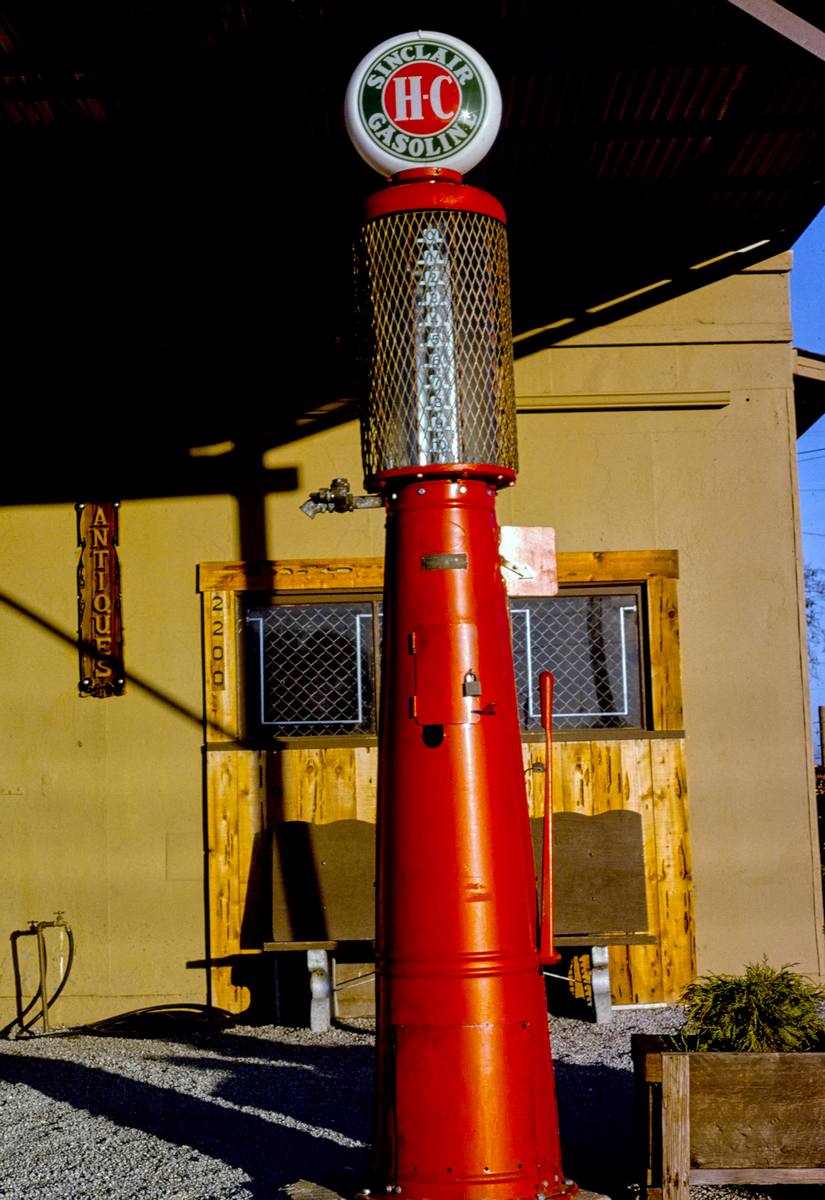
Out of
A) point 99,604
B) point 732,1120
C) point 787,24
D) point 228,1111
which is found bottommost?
point 228,1111

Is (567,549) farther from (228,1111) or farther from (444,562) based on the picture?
(444,562)

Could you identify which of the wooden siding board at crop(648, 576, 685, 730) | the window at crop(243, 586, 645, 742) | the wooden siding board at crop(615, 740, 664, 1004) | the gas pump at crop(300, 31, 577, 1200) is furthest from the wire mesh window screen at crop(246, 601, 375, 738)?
the gas pump at crop(300, 31, 577, 1200)

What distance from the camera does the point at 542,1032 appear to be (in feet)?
14.5

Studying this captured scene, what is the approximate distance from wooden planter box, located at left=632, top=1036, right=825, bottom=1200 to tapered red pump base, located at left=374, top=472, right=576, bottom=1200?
13.5 inches

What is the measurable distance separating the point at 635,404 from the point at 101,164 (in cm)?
348

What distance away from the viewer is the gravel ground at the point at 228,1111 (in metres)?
5.22

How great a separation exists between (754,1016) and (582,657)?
4.50 metres

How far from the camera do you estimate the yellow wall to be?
888cm

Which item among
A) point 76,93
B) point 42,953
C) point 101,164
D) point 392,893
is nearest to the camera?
point 392,893

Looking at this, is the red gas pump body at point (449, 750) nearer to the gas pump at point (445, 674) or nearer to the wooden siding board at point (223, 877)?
the gas pump at point (445, 674)

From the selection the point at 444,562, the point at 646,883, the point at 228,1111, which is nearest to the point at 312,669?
the point at 646,883

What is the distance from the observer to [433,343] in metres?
4.52

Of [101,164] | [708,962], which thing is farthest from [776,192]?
[708,962]

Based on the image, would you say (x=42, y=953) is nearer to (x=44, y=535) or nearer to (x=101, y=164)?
(x=44, y=535)
